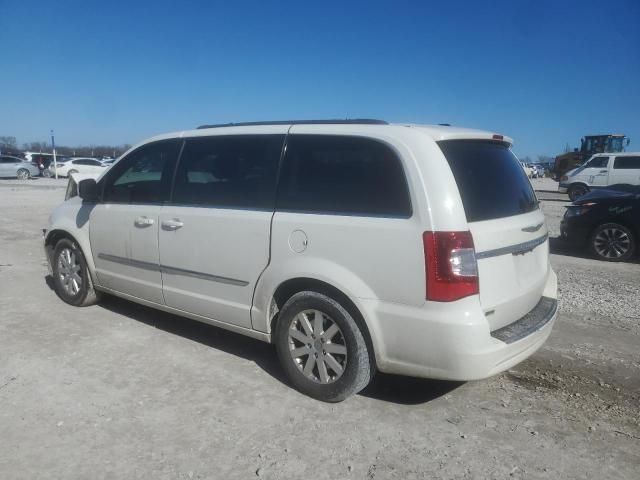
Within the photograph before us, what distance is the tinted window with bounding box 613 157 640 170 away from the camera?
17703 mm

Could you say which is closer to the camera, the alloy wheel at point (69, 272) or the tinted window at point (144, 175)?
the tinted window at point (144, 175)

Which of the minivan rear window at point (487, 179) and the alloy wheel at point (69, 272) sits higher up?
the minivan rear window at point (487, 179)

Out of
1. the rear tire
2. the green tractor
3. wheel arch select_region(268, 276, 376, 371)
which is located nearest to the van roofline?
wheel arch select_region(268, 276, 376, 371)

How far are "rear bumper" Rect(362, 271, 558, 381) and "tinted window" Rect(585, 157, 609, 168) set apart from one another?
736 inches

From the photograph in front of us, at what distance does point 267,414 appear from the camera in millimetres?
3143

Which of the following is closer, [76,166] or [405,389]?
[405,389]

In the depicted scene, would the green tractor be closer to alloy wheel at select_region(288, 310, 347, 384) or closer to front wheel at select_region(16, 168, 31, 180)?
alloy wheel at select_region(288, 310, 347, 384)

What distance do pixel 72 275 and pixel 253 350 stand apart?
231cm

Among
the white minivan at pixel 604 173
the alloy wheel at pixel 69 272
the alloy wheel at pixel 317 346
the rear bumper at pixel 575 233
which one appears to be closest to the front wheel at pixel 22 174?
the white minivan at pixel 604 173

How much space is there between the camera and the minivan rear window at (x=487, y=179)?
2965 millimetres

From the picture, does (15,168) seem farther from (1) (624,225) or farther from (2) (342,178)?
(2) (342,178)

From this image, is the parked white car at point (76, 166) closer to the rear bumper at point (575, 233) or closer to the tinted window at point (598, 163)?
the tinted window at point (598, 163)

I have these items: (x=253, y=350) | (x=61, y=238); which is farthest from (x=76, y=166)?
(x=253, y=350)

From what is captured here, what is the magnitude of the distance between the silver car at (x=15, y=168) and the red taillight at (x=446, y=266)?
35875mm
